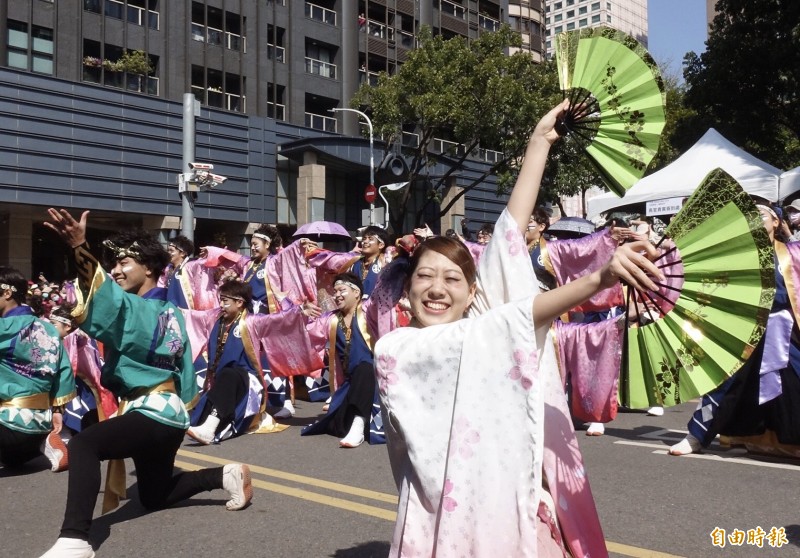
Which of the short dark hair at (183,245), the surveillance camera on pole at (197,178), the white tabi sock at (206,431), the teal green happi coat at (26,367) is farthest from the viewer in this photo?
the surveillance camera on pole at (197,178)

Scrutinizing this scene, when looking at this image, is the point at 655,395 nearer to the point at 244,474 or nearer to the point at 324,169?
the point at 244,474

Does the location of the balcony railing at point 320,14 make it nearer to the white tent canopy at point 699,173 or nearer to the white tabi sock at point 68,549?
the white tent canopy at point 699,173

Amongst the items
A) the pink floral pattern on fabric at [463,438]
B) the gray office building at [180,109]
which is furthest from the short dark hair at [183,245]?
the gray office building at [180,109]

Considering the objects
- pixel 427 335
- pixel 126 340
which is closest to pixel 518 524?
pixel 427 335

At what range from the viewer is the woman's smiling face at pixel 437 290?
8.50 ft

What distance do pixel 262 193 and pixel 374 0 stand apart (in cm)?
1066

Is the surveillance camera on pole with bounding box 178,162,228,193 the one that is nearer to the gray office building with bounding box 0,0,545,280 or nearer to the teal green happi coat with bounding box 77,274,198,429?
the teal green happi coat with bounding box 77,274,198,429

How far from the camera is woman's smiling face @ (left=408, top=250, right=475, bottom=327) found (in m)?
2.59

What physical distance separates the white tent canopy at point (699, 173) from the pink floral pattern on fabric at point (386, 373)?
10413mm

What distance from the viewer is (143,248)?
430cm

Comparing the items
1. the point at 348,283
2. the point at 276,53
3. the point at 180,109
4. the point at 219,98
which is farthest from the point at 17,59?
the point at 348,283

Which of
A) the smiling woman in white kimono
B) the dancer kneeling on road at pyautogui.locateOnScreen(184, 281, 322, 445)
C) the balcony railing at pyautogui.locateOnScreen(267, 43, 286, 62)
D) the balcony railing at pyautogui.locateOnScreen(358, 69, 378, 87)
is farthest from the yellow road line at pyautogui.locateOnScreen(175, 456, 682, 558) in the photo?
the balcony railing at pyautogui.locateOnScreen(358, 69, 378, 87)

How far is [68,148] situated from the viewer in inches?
897

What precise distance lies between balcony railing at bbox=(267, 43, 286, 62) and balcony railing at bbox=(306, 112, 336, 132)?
2.22 m
